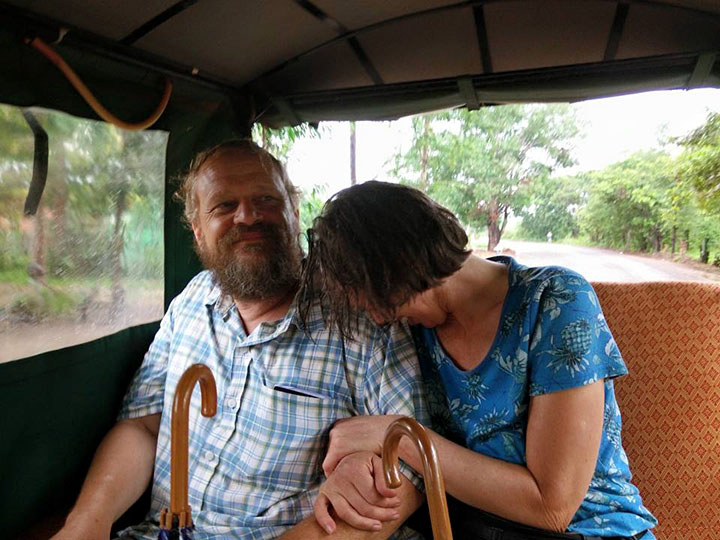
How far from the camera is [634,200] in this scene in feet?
7.03

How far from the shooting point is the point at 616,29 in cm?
171

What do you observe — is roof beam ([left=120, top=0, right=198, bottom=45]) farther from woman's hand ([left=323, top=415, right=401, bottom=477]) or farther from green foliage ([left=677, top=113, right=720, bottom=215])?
green foliage ([left=677, top=113, right=720, bottom=215])

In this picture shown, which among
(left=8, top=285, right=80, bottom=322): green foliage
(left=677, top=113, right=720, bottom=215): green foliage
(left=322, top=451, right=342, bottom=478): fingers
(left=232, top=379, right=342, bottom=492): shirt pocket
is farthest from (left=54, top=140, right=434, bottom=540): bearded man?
(left=677, top=113, right=720, bottom=215): green foliage

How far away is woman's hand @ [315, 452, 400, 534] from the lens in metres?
1.26

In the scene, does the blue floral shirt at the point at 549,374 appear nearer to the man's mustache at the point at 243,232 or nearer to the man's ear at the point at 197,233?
the man's mustache at the point at 243,232

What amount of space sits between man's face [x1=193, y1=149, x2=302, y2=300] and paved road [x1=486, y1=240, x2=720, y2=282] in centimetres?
90

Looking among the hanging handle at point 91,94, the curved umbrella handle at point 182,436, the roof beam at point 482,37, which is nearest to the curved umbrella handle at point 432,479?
the curved umbrella handle at point 182,436

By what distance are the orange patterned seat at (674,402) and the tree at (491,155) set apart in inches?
25.5

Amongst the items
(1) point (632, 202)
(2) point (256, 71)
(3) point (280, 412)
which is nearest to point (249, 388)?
(3) point (280, 412)

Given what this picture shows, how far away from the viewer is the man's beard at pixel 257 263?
5.74ft

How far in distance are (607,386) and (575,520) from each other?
31 centimetres

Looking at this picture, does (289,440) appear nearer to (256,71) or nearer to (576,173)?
(256,71)

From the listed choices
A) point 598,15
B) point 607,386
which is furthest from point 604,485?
point 598,15

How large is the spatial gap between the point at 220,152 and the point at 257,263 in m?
0.44
